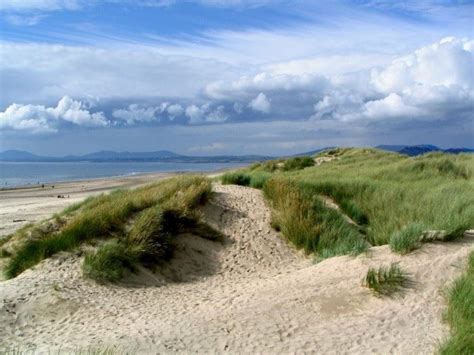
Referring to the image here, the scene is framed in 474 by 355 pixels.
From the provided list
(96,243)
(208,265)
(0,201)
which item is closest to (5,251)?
(96,243)

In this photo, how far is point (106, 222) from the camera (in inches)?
378

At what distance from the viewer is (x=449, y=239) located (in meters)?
7.77

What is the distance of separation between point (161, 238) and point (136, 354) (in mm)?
4037

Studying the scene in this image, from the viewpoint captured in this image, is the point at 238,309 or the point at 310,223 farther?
the point at 310,223

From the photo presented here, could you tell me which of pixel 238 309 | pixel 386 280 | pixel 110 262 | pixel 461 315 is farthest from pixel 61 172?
pixel 461 315

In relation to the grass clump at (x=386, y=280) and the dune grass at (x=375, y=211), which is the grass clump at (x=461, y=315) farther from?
the dune grass at (x=375, y=211)

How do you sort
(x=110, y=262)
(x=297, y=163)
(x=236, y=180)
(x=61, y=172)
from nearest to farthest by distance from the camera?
(x=110, y=262), (x=236, y=180), (x=297, y=163), (x=61, y=172)

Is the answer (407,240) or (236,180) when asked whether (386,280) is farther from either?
(236,180)

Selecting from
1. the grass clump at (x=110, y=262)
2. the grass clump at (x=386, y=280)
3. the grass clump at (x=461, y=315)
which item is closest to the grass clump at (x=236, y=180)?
the grass clump at (x=110, y=262)

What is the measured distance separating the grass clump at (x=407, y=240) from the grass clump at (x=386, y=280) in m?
0.74

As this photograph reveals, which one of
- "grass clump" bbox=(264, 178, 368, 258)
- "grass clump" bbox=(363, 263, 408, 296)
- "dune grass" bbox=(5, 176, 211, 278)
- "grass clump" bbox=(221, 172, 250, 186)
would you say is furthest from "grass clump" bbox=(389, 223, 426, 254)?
"grass clump" bbox=(221, 172, 250, 186)

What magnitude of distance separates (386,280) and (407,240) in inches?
43.6

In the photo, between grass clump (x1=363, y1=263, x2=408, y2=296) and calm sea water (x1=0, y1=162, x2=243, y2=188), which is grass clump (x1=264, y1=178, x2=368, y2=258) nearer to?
grass clump (x1=363, y1=263, x2=408, y2=296)

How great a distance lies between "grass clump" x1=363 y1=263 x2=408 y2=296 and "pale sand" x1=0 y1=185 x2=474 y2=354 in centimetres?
14
